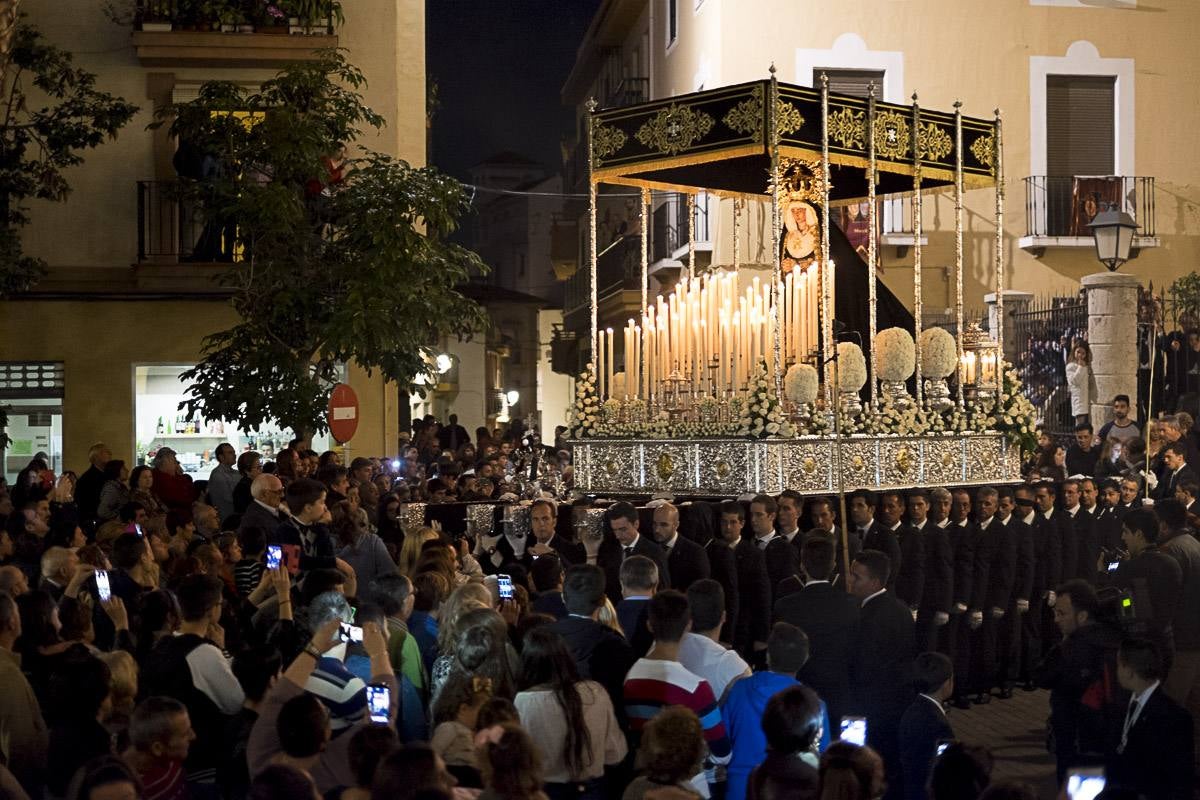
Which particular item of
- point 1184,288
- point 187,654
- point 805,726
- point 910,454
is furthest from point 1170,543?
point 1184,288

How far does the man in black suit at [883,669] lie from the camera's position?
7.79 metres

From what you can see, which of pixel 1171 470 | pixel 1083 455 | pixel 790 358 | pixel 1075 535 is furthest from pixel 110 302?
pixel 1171 470

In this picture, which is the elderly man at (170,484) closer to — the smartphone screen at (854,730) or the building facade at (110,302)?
the building facade at (110,302)

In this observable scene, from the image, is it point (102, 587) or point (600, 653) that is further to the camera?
point (102, 587)

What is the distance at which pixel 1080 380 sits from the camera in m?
19.3

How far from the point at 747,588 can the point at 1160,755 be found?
4.01m

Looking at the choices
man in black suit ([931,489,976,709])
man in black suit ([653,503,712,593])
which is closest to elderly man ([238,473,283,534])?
man in black suit ([653,503,712,593])

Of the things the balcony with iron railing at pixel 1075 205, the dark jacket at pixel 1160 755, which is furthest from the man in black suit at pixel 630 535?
the balcony with iron railing at pixel 1075 205

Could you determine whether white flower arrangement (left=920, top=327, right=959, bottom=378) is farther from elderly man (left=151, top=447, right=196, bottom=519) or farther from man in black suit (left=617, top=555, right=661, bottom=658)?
man in black suit (left=617, top=555, right=661, bottom=658)

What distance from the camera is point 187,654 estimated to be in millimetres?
6531

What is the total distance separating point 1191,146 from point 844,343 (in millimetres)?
12395

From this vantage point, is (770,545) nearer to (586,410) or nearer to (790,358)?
(790,358)

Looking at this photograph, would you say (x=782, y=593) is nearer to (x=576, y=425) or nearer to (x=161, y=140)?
(x=576, y=425)

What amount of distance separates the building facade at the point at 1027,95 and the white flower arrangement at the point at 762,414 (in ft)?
32.8
